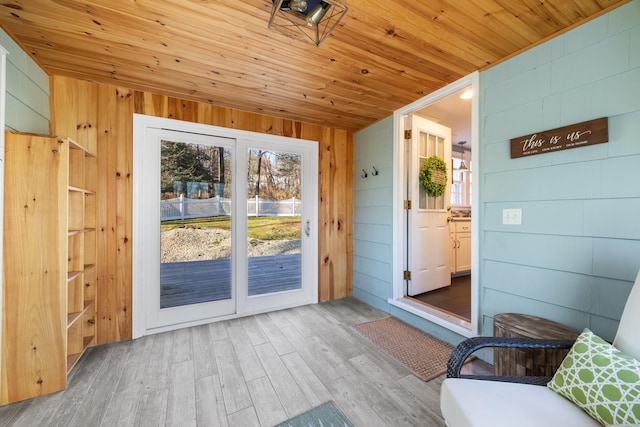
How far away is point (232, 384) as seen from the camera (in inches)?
70.9

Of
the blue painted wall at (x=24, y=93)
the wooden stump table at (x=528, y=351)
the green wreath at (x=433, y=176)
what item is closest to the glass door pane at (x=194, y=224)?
the blue painted wall at (x=24, y=93)

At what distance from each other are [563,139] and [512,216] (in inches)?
23.2

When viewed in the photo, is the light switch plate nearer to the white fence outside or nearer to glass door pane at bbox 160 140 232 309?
the white fence outside

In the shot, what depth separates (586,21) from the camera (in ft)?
5.11

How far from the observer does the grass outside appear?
2705 millimetres

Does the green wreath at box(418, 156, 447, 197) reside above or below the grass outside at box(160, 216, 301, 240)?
above

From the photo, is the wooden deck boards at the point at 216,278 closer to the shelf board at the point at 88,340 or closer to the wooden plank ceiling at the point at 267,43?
the shelf board at the point at 88,340

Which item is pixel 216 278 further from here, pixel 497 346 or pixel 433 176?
pixel 433 176

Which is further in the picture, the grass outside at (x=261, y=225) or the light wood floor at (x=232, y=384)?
the grass outside at (x=261, y=225)

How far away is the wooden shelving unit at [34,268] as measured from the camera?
1606 millimetres

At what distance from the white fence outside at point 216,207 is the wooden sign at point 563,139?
231 cm

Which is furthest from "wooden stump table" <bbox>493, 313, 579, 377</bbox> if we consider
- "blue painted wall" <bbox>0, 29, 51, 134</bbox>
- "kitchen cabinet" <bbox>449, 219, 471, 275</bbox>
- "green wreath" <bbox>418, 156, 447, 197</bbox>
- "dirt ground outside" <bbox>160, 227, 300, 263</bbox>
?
"blue painted wall" <bbox>0, 29, 51, 134</bbox>

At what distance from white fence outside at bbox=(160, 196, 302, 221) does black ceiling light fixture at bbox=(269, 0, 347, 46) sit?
1.82 meters

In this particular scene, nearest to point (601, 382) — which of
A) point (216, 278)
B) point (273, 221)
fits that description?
point (273, 221)
